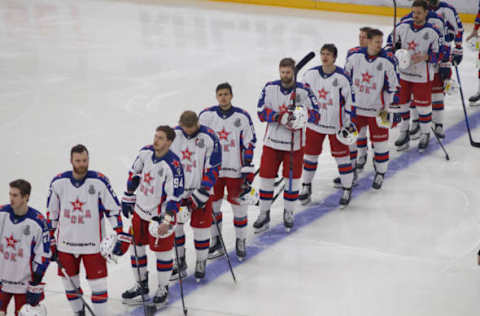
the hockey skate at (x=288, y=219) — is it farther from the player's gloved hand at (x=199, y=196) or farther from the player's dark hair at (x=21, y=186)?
the player's dark hair at (x=21, y=186)

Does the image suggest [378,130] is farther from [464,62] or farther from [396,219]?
[464,62]

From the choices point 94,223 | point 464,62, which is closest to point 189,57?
point 464,62

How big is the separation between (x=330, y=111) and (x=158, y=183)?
97.2 inches

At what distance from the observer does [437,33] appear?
8422 mm

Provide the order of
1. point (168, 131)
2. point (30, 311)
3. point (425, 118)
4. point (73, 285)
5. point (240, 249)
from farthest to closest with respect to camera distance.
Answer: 1. point (425, 118)
2. point (240, 249)
3. point (168, 131)
4. point (73, 285)
5. point (30, 311)

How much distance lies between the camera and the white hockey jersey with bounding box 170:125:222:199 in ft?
18.9

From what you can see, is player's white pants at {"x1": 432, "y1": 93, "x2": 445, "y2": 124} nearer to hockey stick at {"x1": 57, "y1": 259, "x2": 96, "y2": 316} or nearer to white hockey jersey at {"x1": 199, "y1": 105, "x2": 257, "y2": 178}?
white hockey jersey at {"x1": 199, "y1": 105, "x2": 257, "y2": 178}

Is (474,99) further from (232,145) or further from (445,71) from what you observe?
(232,145)

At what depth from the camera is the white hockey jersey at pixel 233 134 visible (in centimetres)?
614

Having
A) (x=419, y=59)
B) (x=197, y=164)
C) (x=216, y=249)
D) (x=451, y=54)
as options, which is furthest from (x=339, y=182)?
(x=197, y=164)

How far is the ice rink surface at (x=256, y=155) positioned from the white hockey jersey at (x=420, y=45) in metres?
1.03

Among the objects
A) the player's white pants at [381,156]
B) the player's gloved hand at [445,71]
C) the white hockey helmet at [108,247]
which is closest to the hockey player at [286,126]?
the player's white pants at [381,156]

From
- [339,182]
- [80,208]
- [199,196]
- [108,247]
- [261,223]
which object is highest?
[80,208]

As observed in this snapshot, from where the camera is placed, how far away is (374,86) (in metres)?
7.67
